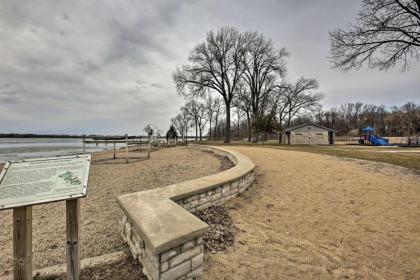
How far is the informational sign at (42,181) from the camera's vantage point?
1.86 meters

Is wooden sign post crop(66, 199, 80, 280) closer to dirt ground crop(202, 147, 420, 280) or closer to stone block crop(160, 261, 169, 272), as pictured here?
stone block crop(160, 261, 169, 272)

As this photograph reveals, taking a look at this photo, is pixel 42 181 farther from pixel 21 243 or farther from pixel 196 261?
pixel 196 261

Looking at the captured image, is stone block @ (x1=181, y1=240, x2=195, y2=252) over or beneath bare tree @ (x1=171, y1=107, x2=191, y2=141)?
beneath

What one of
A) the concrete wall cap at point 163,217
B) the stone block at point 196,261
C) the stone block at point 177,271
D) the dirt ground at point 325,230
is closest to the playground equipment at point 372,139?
the dirt ground at point 325,230

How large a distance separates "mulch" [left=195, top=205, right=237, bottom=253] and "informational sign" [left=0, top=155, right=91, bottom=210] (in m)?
1.88

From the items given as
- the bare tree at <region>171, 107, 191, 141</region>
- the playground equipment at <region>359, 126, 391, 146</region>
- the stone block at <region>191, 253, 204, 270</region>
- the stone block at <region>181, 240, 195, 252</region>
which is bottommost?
the stone block at <region>191, 253, 204, 270</region>

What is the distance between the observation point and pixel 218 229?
348cm

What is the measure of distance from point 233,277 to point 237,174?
302cm

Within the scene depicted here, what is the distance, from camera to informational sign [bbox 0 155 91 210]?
73.4 inches

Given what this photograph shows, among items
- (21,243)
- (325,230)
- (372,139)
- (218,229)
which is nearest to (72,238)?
(21,243)

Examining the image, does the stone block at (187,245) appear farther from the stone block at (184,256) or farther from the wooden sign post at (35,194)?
the wooden sign post at (35,194)

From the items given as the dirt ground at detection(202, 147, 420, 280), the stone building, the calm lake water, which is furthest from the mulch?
the stone building

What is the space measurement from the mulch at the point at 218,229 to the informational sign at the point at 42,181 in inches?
73.9

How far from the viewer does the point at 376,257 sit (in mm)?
2916
